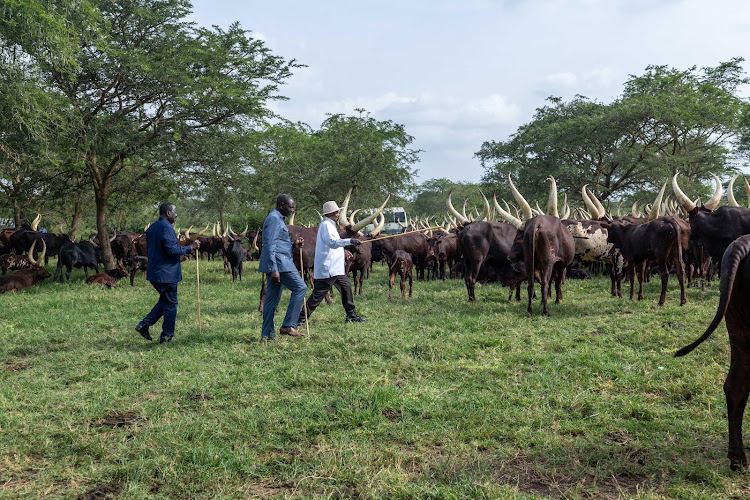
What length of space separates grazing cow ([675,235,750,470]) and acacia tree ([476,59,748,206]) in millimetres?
19493

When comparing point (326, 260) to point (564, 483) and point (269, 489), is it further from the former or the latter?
point (564, 483)

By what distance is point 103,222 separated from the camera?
1609cm

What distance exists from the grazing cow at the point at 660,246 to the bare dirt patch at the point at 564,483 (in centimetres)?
608

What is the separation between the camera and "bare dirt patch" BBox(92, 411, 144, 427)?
4309mm

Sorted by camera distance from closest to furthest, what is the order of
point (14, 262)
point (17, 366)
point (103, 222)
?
1. point (17, 366)
2. point (14, 262)
3. point (103, 222)

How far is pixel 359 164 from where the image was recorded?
23.5 metres

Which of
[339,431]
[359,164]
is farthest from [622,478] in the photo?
[359,164]

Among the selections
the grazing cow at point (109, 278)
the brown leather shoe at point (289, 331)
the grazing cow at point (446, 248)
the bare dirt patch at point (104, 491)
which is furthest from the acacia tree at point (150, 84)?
the bare dirt patch at point (104, 491)

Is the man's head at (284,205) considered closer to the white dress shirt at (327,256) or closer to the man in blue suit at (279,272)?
the man in blue suit at (279,272)

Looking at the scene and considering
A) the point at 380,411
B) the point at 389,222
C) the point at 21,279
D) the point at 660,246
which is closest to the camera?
the point at 380,411

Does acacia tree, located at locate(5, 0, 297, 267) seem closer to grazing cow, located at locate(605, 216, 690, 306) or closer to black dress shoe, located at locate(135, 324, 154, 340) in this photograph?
black dress shoe, located at locate(135, 324, 154, 340)

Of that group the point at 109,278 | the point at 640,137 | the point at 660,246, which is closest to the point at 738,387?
the point at 660,246

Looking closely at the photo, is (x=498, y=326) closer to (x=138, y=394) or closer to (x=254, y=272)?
(x=138, y=394)

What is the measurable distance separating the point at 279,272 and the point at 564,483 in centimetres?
466
